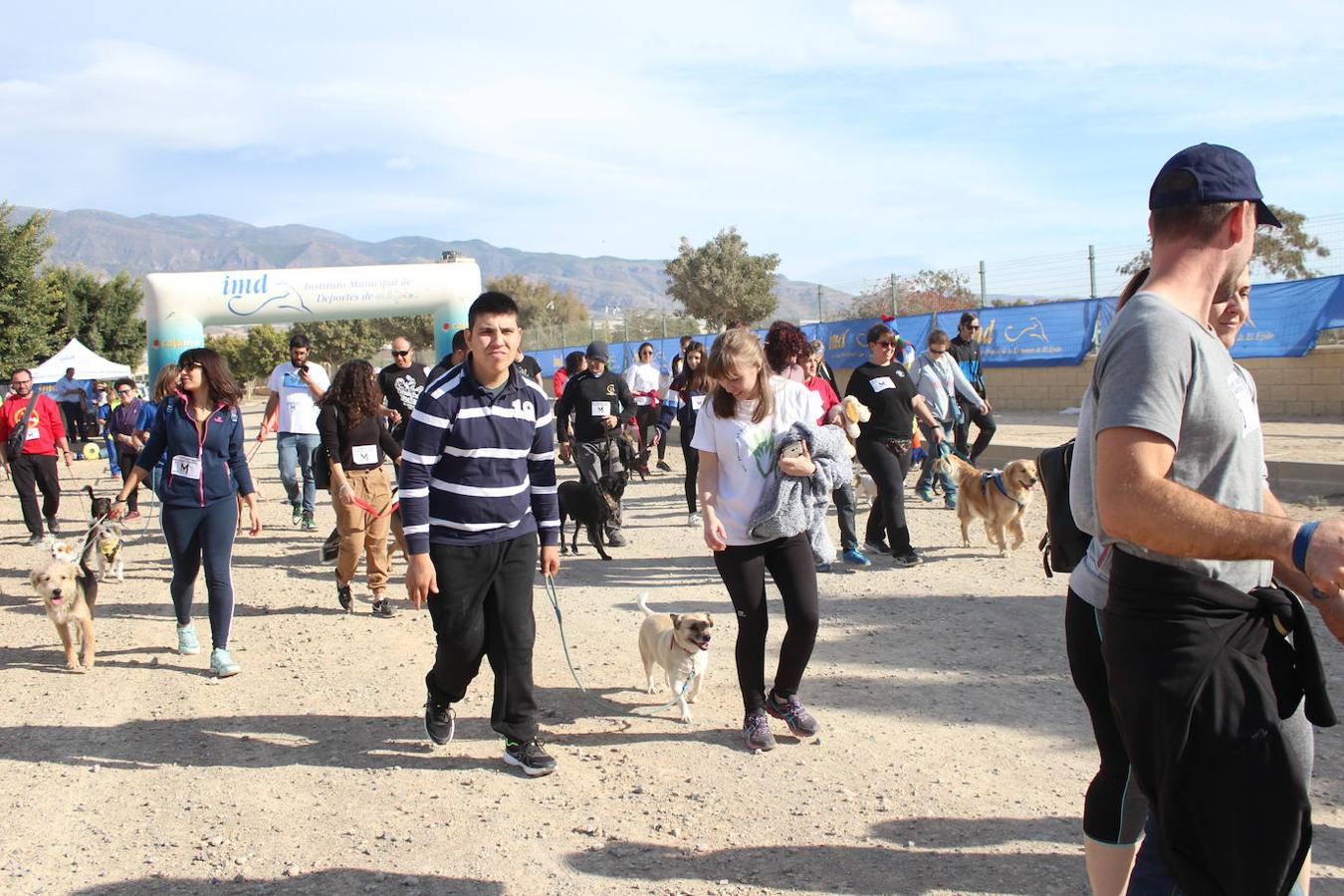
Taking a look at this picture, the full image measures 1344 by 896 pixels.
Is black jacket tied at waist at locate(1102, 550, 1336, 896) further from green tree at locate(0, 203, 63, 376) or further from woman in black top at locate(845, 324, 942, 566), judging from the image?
green tree at locate(0, 203, 63, 376)

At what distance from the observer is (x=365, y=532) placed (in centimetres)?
746

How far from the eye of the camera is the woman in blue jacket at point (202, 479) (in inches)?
235

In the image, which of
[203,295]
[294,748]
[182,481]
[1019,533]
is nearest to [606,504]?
[1019,533]

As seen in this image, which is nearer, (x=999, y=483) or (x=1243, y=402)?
(x=1243, y=402)

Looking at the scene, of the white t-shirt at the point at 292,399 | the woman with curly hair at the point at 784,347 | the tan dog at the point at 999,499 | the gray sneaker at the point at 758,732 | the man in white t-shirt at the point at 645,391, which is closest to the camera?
the gray sneaker at the point at 758,732

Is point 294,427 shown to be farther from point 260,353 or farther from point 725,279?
point 260,353

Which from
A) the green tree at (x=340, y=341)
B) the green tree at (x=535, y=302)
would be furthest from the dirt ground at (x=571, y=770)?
the green tree at (x=535, y=302)

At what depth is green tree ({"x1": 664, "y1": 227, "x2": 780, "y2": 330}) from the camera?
53906 millimetres

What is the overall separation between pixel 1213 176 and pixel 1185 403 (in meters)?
0.43

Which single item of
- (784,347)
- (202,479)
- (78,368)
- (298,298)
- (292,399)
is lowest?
(202,479)

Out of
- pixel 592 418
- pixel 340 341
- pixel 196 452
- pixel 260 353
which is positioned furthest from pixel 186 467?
pixel 260 353

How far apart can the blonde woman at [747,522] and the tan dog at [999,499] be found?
13.8ft

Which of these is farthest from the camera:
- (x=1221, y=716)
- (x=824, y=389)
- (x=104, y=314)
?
(x=104, y=314)

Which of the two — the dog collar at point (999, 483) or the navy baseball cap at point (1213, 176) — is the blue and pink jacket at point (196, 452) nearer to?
the navy baseball cap at point (1213, 176)
